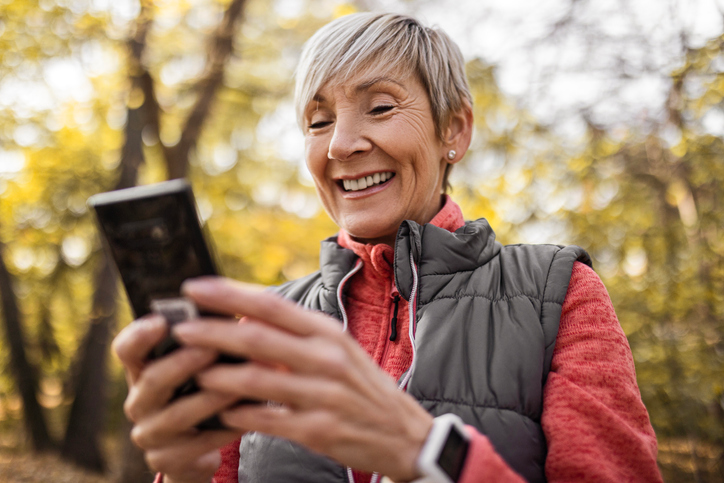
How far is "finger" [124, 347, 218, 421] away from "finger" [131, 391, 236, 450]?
1.0 inches

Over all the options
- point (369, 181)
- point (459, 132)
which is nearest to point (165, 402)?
point (369, 181)

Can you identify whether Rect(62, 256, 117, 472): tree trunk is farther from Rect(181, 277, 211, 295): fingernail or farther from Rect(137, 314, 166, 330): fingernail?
Rect(181, 277, 211, 295): fingernail

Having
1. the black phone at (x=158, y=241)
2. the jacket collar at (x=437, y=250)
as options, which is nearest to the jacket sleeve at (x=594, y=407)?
the jacket collar at (x=437, y=250)

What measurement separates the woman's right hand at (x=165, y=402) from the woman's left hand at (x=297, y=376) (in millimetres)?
46

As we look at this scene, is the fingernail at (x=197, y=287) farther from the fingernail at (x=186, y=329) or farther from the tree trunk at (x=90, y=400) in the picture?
the tree trunk at (x=90, y=400)

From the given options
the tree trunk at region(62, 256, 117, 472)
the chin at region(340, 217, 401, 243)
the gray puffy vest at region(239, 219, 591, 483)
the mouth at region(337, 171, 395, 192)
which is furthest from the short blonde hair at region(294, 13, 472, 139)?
the tree trunk at region(62, 256, 117, 472)

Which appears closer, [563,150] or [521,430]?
[521,430]

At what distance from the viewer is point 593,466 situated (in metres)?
1.21

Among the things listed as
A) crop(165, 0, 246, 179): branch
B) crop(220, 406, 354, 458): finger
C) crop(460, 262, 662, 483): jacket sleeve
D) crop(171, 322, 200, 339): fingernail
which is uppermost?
crop(165, 0, 246, 179): branch

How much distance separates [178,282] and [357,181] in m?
1.09

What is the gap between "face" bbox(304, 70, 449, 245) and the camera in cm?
183

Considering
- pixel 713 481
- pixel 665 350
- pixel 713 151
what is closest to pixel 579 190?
pixel 713 151

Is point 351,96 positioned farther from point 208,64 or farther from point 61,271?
point 61,271

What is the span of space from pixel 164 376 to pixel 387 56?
1.45m
